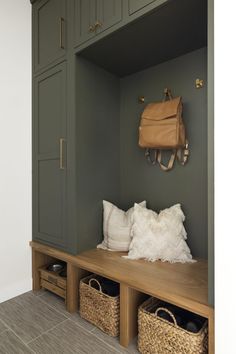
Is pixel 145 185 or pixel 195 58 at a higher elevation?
pixel 195 58

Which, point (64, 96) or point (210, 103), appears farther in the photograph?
point (64, 96)

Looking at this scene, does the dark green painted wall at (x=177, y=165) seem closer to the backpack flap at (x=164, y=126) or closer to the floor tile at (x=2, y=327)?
the backpack flap at (x=164, y=126)

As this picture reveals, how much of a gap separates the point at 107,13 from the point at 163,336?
193 centimetres

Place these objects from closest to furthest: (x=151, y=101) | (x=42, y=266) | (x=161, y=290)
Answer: (x=161, y=290) < (x=151, y=101) < (x=42, y=266)

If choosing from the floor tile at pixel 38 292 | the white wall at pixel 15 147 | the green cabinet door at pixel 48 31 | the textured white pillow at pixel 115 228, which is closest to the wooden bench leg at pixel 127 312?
the textured white pillow at pixel 115 228

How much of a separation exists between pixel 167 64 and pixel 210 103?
0.94 m

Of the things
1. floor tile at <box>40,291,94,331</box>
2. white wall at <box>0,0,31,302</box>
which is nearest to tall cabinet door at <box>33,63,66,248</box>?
white wall at <box>0,0,31,302</box>

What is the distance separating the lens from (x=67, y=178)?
179cm

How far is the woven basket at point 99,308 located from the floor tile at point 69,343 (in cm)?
8

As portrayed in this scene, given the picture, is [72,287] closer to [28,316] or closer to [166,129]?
[28,316]

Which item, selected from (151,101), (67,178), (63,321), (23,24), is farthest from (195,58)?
(63,321)

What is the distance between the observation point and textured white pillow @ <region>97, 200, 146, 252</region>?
1.82 meters

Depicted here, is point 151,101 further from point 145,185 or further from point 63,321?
point 63,321

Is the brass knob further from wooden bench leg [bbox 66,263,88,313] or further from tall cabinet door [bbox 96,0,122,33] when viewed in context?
wooden bench leg [bbox 66,263,88,313]
